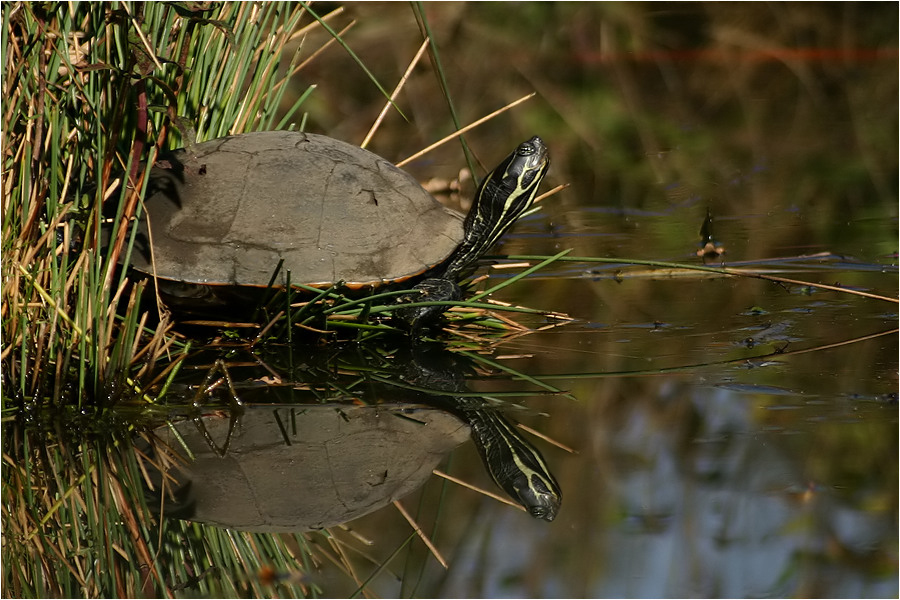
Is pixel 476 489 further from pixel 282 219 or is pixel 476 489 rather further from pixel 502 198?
pixel 502 198

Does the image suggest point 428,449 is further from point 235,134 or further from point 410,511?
point 235,134

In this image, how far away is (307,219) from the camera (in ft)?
10.8

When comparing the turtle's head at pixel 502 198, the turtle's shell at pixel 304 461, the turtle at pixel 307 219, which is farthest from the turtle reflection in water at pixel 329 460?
the turtle's head at pixel 502 198

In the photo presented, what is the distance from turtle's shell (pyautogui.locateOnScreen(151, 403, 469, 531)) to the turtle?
62 cm

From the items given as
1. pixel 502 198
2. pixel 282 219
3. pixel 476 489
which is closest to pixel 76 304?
pixel 282 219

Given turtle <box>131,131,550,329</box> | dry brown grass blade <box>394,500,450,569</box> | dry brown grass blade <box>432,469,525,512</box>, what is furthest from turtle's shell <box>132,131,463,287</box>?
dry brown grass blade <box>394,500,450,569</box>

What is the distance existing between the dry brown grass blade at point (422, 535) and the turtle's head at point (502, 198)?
4.80 ft

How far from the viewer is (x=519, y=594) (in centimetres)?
184

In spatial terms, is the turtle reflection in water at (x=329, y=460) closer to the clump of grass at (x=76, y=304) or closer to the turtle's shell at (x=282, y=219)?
the clump of grass at (x=76, y=304)

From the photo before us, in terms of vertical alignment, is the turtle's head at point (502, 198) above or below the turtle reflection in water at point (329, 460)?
above

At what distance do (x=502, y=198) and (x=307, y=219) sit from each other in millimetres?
654

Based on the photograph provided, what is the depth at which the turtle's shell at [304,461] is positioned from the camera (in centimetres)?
218

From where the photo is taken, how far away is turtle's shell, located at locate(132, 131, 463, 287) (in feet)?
10.5

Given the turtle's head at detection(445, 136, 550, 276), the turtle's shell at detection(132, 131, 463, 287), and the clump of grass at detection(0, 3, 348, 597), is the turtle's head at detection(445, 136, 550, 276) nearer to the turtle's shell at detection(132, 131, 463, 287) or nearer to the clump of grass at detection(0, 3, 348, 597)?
the turtle's shell at detection(132, 131, 463, 287)
